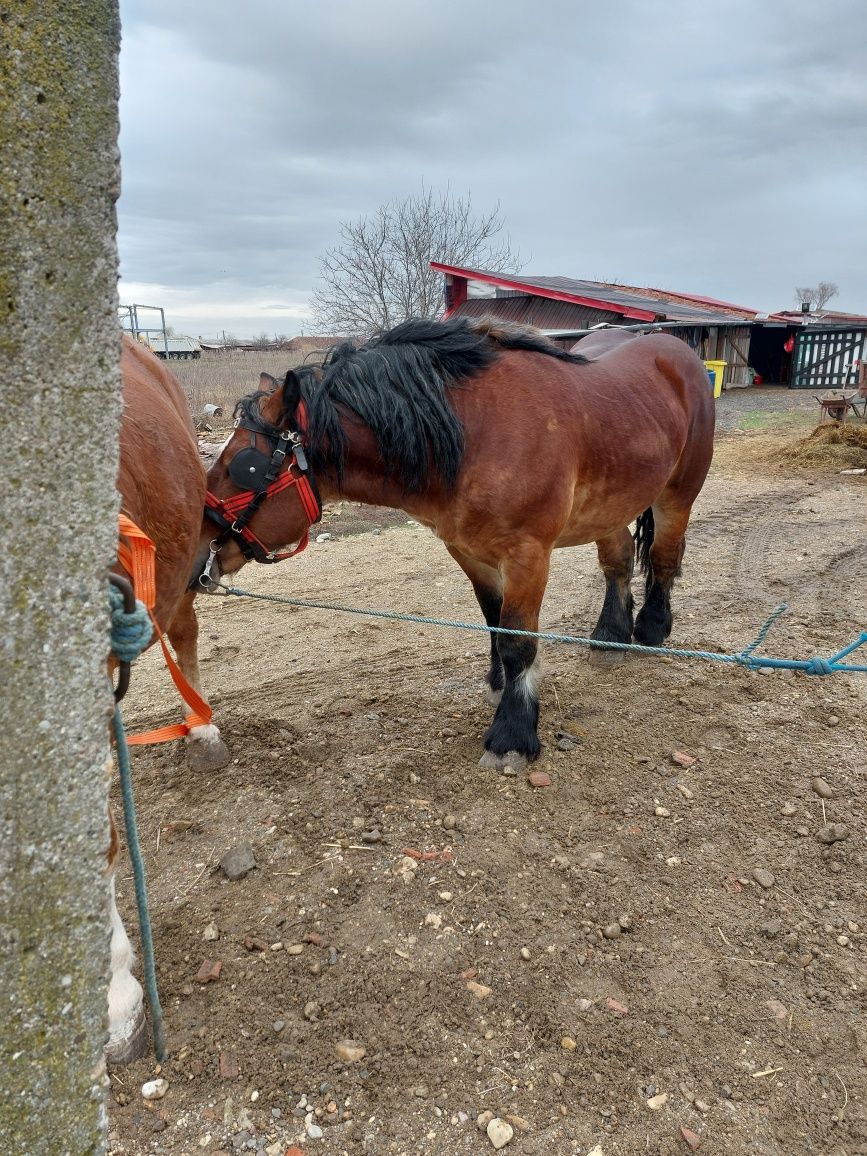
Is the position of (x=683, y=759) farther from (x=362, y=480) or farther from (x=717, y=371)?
(x=717, y=371)

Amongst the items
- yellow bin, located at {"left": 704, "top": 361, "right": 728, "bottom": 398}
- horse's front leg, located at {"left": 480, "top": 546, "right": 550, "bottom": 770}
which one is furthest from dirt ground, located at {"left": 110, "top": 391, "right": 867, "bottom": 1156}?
yellow bin, located at {"left": 704, "top": 361, "right": 728, "bottom": 398}

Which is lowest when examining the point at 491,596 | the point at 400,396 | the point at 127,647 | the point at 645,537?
the point at 491,596

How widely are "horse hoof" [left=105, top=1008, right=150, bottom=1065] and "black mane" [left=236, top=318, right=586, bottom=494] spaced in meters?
2.07

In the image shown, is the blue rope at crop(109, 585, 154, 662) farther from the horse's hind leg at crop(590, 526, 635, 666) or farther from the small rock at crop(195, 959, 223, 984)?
the horse's hind leg at crop(590, 526, 635, 666)

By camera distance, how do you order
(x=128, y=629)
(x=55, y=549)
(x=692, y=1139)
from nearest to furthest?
1. (x=55, y=549)
2. (x=128, y=629)
3. (x=692, y=1139)

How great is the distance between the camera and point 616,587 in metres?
4.49

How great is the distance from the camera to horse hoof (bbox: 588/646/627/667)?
14.0ft

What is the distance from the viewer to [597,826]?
286cm

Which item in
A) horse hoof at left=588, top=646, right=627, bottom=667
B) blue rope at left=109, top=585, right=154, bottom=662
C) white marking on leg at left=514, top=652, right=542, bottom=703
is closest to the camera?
blue rope at left=109, top=585, right=154, bottom=662

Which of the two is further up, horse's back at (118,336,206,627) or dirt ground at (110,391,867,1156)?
horse's back at (118,336,206,627)

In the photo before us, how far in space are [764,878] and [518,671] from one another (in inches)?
49.4

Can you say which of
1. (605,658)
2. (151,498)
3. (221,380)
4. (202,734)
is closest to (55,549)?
(151,498)

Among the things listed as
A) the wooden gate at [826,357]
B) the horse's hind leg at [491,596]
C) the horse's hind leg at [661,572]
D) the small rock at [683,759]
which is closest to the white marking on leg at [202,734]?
the horse's hind leg at [491,596]

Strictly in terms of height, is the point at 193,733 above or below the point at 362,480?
below
